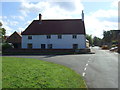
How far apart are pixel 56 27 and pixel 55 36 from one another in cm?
338

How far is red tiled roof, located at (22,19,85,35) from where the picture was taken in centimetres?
5247

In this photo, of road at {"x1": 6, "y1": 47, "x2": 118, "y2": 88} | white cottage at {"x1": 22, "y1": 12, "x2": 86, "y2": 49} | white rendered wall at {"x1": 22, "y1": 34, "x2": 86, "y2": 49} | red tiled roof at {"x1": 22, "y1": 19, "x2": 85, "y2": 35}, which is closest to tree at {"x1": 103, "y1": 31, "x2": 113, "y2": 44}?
red tiled roof at {"x1": 22, "y1": 19, "x2": 85, "y2": 35}

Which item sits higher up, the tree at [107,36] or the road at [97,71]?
the tree at [107,36]

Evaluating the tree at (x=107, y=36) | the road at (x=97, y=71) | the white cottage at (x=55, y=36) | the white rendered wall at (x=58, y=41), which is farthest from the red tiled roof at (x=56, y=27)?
the tree at (x=107, y=36)

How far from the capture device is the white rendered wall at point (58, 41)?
51094 millimetres

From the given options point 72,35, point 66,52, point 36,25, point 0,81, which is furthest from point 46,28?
point 0,81

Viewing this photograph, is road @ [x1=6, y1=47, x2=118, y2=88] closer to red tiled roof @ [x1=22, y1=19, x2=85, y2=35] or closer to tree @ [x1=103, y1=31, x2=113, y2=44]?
red tiled roof @ [x1=22, y1=19, x2=85, y2=35]

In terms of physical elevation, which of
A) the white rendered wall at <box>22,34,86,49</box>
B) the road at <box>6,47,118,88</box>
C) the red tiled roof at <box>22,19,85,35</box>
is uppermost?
the red tiled roof at <box>22,19,85,35</box>

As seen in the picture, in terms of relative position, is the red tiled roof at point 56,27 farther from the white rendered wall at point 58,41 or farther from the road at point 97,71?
the road at point 97,71

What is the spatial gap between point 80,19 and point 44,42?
40.4 ft

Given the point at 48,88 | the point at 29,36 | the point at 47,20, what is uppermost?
the point at 47,20

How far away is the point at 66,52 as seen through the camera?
145 ft

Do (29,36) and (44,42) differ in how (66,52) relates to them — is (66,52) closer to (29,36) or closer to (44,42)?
(44,42)

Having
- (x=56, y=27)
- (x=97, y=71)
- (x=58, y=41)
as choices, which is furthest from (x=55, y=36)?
(x=97, y=71)
